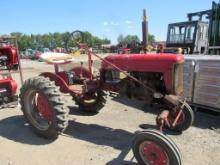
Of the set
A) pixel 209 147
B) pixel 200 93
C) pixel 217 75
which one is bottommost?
pixel 209 147

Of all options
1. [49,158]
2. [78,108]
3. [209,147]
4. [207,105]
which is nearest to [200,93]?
[207,105]

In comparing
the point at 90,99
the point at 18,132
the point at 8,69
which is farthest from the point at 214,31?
the point at 18,132

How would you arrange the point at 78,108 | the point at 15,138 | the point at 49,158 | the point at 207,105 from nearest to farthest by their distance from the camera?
the point at 49,158 < the point at 15,138 < the point at 207,105 < the point at 78,108

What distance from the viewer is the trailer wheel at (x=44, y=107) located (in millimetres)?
4703

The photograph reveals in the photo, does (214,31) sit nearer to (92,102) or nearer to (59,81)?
(92,102)

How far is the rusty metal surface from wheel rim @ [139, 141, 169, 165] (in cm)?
268

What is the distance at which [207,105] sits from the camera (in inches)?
242

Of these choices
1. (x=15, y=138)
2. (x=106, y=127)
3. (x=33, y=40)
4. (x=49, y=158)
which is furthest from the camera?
(x=33, y=40)

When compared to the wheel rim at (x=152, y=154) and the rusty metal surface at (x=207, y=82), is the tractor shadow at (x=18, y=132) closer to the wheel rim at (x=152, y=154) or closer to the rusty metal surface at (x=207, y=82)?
the wheel rim at (x=152, y=154)

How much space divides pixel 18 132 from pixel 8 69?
7.90ft

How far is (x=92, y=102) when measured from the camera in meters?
6.21

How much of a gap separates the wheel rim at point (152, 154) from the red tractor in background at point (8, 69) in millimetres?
4098

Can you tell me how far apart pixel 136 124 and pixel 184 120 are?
0.98m

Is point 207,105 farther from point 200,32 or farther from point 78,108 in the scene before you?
point 200,32
